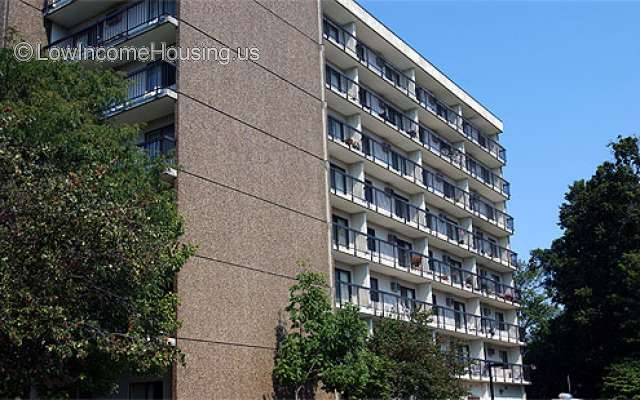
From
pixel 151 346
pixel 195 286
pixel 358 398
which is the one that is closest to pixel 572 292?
pixel 358 398

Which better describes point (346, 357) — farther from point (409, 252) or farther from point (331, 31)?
point (331, 31)

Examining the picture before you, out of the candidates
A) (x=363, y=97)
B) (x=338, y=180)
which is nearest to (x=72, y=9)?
(x=338, y=180)

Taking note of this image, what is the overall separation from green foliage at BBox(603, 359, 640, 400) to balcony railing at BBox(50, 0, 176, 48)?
101ft

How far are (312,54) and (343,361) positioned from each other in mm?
14204

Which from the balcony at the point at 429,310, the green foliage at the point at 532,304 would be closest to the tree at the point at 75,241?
the balcony at the point at 429,310

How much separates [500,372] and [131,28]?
30.3m

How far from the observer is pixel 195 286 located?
80.3ft

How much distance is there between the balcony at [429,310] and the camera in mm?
34125

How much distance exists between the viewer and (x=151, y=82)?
26922 millimetres

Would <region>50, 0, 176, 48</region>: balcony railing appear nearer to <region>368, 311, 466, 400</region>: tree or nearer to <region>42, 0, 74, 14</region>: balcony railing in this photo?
<region>42, 0, 74, 14</region>: balcony railing

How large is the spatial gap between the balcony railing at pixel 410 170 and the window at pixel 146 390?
14141 mm

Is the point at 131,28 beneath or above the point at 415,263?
above

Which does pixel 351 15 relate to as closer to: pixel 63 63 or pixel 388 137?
pixel 388 137

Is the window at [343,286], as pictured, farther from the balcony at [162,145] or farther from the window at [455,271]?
the window at [455,271]
